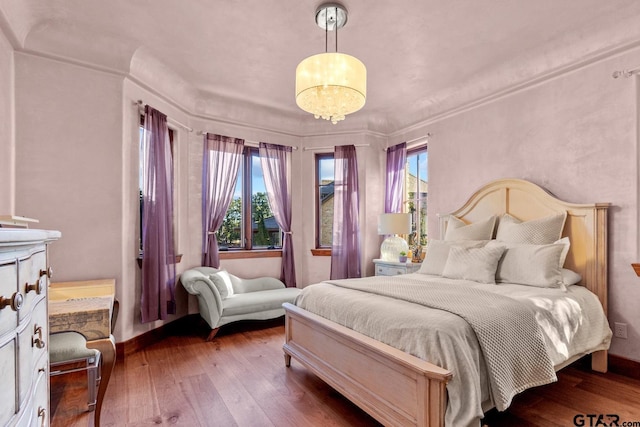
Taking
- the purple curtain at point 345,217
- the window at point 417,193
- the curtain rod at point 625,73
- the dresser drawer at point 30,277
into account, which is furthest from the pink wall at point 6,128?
→ the curtain rod at point 625,73

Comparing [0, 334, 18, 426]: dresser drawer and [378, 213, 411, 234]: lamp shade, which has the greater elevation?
[378, 213, 411, 234]: lamp shade

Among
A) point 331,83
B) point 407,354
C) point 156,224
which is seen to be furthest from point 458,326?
point 156,224

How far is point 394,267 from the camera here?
4.28 metres

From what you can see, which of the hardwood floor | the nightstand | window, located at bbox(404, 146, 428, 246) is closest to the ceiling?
window, located at bbox(404, 146, 428, 246)

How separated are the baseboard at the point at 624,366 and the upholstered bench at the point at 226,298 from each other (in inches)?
116

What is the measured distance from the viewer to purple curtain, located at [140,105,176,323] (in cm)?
335

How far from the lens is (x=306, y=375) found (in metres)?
2.75

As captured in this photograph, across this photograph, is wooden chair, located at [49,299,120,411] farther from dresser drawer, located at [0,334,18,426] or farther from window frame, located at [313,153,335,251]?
window frame, located at [313,153,335,251]

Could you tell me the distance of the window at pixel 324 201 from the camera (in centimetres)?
516

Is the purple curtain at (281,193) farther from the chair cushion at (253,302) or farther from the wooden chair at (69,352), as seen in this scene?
the wooden chair at (69,352)

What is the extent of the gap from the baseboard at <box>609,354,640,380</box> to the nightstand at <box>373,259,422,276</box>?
6.04 feet

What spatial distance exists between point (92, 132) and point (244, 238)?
2.27 m

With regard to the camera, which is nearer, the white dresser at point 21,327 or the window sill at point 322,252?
the white dresser at point 21,327

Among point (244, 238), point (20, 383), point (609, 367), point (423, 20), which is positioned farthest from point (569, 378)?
point (244, 238)
